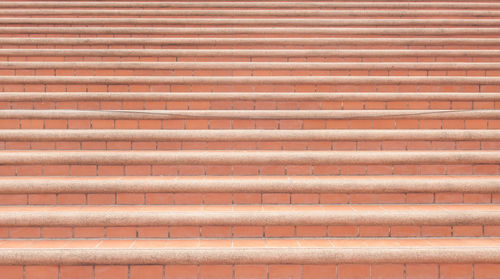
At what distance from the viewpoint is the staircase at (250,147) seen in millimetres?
1765

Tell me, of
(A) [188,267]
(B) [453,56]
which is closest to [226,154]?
(A) [188,267]

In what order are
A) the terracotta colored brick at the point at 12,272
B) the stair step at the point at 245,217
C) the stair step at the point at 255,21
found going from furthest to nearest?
1. the stair step at the point at 255,21
2. the stair step at the point at 245,217
3. the terracotta colored brick at the point at 12,272

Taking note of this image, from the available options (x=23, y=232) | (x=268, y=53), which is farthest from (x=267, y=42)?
(x=23, y=232)

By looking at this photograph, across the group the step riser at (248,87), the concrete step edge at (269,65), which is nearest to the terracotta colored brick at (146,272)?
the step riser at (248,87)

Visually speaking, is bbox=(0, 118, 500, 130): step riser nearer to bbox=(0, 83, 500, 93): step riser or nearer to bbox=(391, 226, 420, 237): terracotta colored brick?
bbox=(0, 83, 500, 93): step riser

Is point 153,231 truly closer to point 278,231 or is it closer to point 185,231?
point 185,231

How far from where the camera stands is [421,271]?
1.77m

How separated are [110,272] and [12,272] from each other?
47 cm

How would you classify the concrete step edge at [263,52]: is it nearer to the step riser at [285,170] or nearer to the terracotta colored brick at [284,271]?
the step riser at [285,170]

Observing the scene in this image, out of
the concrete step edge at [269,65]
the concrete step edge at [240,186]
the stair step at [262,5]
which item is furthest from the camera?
the stair step at [262,5]

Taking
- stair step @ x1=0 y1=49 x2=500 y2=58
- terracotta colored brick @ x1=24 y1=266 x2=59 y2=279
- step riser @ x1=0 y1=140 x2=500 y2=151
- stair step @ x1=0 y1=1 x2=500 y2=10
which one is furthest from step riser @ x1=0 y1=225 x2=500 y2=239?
stair step @ x1=0 y1=1 x2=500 y2=10

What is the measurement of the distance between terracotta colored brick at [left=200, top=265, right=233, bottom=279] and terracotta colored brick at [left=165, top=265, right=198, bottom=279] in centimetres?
3

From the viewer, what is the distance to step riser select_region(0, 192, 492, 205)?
2051 mm

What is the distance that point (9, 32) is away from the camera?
3.47 metres
